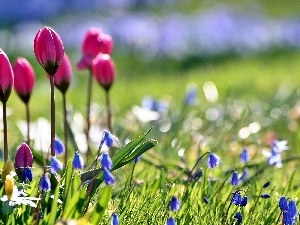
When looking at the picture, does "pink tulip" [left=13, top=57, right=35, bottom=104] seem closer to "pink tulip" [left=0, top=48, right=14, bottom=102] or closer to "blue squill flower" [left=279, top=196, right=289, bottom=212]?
"pink tulip" [left=0, top=48, right=14, bottom=102]

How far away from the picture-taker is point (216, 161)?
2172 mm

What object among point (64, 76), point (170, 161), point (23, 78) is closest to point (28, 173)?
point (23, 78)

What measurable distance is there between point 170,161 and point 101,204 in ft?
3.91

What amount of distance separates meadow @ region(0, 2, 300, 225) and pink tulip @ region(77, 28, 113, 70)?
35 centimetres

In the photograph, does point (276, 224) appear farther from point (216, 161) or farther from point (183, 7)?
point (183, 7)

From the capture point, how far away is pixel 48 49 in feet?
7.08

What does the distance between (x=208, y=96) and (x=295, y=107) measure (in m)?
0.85

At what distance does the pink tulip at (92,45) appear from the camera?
111 inches

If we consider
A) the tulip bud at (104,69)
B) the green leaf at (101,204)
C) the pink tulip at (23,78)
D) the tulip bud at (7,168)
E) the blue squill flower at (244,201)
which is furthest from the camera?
the tulip bud at (104,69)

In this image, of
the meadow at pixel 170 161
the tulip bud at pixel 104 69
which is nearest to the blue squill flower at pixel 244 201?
the meadow at pixel 170 161

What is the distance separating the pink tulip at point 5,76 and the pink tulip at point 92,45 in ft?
2.32

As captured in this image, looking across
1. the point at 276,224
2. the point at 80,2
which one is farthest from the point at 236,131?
the point at 80,2

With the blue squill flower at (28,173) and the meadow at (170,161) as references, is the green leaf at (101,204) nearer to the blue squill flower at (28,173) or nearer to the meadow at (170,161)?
the meadow at (170,161)

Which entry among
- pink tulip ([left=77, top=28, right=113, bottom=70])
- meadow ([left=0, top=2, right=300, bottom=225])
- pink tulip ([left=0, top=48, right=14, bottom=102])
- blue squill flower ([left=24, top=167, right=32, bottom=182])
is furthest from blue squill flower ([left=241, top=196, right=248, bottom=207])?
pink tulip ([left=77, top=28, right=113, bottom=70])
